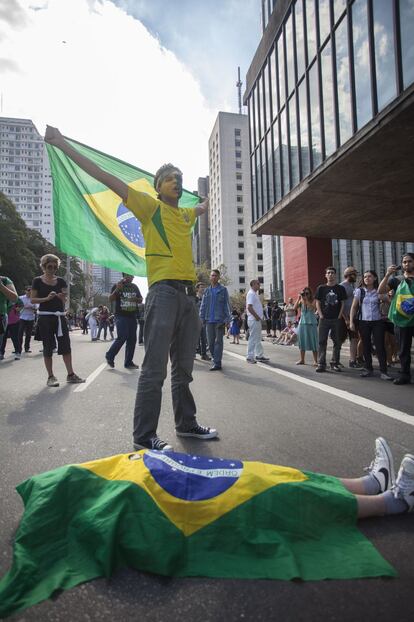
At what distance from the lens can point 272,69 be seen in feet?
61.1

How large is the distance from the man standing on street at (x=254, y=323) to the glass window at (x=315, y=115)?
7672 mm

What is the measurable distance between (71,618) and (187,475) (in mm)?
666

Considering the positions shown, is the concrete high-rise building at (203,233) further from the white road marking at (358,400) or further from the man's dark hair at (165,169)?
the man's dark hair at (165,169)

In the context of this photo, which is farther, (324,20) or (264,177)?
(264,177)

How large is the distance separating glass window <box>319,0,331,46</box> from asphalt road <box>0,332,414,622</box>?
42.3 feet

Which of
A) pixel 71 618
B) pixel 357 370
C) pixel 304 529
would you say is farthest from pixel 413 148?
pixel 71 618

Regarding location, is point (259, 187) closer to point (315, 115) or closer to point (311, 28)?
point (315, 115)

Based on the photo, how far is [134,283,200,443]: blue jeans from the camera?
2.99 metres

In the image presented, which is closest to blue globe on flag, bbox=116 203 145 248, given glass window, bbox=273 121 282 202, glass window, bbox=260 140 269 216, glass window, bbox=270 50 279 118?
glass window, bbox=273 121 282 202

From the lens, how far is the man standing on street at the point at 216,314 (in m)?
8.16

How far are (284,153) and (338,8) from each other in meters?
5.76

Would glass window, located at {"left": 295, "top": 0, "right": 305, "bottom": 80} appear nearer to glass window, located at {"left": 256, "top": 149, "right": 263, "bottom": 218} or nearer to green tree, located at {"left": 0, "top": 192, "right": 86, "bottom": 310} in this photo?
glass window, located at {"left": 256, "top": 149, "right": 263, "bottom": 218}

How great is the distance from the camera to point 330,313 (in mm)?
7484

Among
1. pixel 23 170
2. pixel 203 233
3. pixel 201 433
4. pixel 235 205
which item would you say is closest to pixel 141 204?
pixel 201 433
